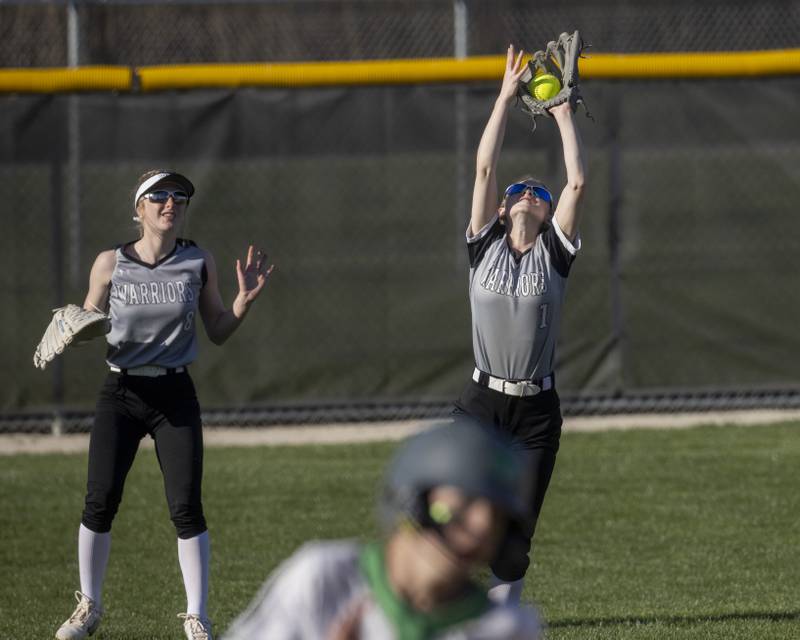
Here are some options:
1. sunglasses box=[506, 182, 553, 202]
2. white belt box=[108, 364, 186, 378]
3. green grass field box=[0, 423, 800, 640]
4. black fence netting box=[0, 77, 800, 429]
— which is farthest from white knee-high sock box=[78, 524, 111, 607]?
black fence netting box=[0, 77, 800, 429]

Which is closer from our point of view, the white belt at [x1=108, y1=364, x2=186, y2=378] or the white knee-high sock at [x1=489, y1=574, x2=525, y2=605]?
the white knee-high sock at [x1=489, y1=574, x2=525, y2=605]

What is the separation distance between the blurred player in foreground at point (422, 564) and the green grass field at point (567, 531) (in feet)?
12.7

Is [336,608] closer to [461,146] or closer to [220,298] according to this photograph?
[220,298]

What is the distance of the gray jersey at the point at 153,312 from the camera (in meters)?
6.12

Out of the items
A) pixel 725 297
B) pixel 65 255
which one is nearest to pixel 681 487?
pixel 725 297

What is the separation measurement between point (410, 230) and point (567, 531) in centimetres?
380

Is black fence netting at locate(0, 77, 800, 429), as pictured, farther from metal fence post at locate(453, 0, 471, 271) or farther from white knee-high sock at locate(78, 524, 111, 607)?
white knee-high sock at locate(78, 524, 111, 607)

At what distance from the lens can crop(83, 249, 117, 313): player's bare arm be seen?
20.4ft

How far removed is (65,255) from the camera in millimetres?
11164

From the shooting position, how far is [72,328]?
608cm

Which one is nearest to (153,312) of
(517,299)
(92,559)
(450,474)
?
(92,559)

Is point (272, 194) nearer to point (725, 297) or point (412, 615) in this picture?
point (725, 297)

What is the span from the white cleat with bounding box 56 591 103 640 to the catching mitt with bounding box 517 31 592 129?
108 inches

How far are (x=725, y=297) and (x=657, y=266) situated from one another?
0.59m
